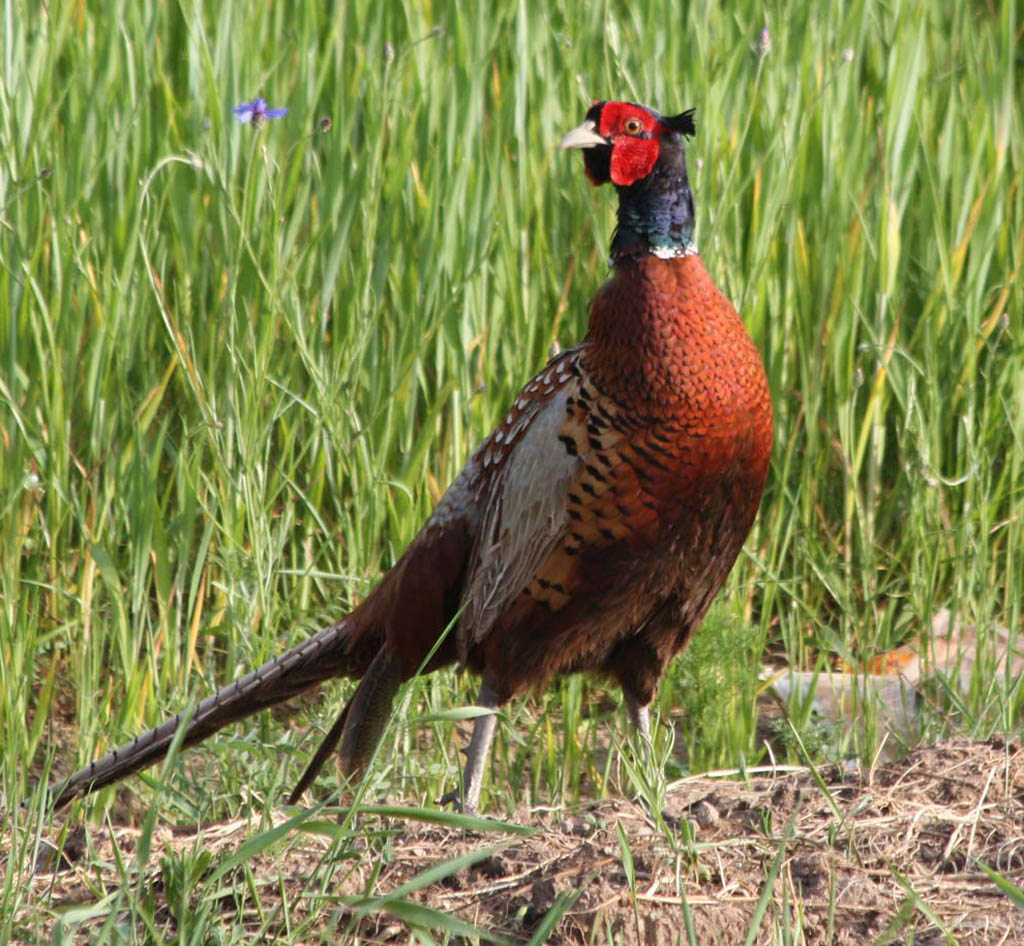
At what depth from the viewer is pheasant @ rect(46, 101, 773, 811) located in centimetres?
279

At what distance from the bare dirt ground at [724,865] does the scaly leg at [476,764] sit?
218 millimetres

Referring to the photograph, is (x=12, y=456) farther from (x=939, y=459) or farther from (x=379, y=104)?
(x=939, y=459)

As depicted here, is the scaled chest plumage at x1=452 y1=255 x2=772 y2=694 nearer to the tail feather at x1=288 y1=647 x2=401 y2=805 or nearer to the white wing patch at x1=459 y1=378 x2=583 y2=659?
the white wing patch at x1=459 y1=378 x2=583 y2=659

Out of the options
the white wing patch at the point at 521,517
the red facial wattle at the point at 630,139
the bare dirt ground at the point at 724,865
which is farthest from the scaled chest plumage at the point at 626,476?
the bare dirt ground at the point at 724,865

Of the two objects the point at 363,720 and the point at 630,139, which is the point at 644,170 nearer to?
the point at 630,139

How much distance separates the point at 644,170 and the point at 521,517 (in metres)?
0.69

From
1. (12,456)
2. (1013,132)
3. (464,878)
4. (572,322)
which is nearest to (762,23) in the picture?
(1013,132)

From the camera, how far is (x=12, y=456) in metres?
3.44

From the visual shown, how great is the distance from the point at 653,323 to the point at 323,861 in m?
1.16

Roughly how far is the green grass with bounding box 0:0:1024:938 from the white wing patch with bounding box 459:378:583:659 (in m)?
0.34

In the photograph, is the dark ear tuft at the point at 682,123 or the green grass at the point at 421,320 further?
the green grass at the point at 421,320

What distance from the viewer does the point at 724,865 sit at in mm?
2350

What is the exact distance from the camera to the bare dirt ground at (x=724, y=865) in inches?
86.9

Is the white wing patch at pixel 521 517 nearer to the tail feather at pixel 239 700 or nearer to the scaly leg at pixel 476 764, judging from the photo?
the scaly leg at pixel 476 764
